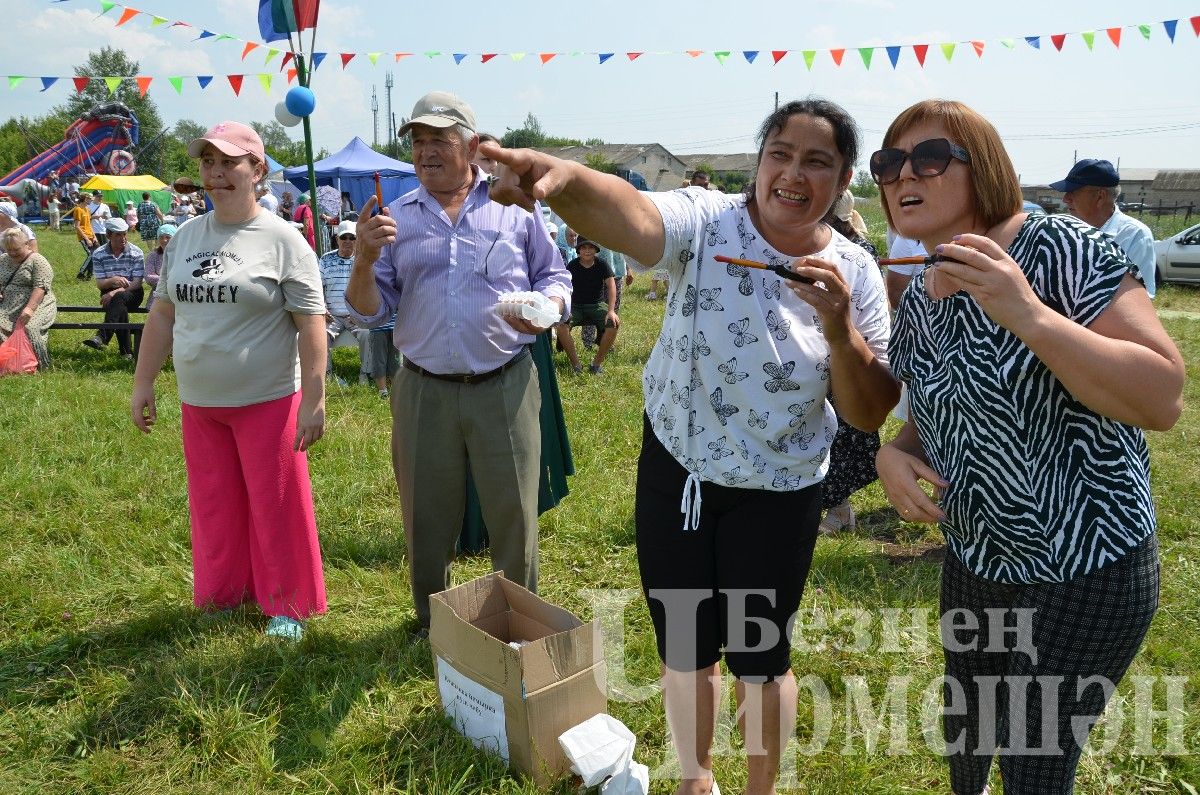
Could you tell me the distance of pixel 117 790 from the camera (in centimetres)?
257

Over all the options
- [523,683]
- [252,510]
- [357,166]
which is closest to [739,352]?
[523,683]

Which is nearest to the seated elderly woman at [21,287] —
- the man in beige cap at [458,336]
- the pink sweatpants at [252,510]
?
the pink sweatpants at [252,510]

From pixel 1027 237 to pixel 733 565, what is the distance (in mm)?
1006

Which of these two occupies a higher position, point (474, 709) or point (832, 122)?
point (832, 122)

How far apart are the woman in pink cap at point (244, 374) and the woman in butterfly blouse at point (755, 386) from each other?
1.69 m

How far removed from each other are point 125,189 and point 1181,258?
1334 inches

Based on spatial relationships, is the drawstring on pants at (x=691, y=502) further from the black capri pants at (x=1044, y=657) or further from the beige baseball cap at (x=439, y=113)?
the beige baseball cap at (x=439, y=113)

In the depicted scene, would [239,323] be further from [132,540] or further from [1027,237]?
[1027,237]

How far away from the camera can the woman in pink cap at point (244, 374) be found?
3092 millimetres

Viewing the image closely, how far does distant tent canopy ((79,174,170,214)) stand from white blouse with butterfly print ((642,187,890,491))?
114 ft

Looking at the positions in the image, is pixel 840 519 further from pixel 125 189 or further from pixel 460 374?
pixel 125 189

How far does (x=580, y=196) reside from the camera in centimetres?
159

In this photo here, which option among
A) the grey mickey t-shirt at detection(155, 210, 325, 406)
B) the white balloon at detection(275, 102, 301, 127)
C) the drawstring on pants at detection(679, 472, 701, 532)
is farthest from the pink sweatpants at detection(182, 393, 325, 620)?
the white balloon at detection(275, 102, 301, 127)

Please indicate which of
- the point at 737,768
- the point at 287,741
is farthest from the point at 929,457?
the point at 287,741
